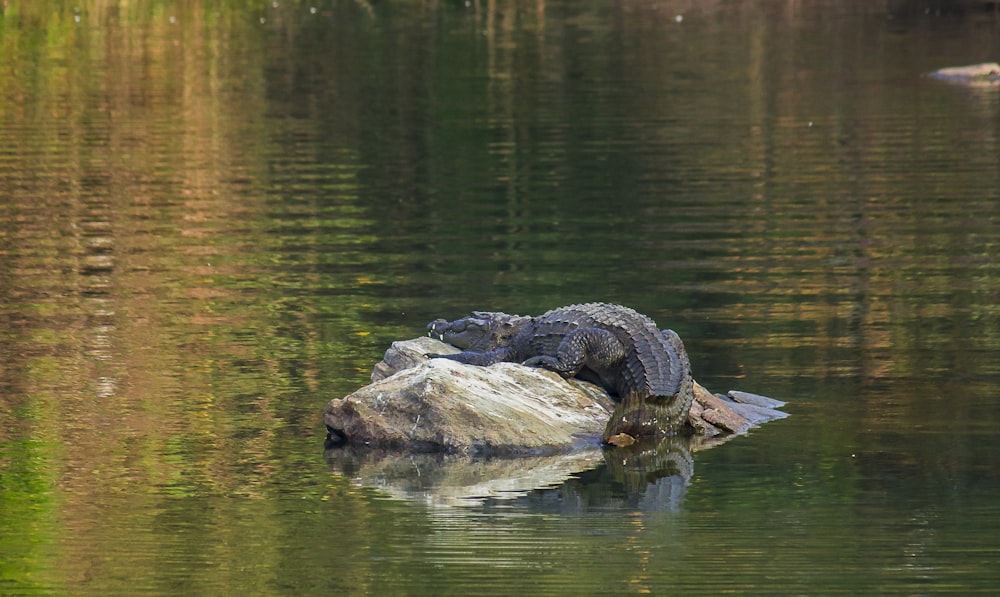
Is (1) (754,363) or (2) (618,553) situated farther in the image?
(1) (754,363)

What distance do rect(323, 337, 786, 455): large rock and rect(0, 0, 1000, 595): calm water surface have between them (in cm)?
31

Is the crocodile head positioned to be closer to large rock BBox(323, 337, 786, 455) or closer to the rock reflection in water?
large rock BBox(323, 337, 786, 455)

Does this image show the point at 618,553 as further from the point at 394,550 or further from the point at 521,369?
the point at 521,369

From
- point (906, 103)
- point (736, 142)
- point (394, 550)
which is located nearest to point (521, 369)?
point (394, 550)

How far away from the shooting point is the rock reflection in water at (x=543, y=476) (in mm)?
10633

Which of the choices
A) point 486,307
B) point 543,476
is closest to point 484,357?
point 543,476

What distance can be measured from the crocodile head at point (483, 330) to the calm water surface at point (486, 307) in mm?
1102

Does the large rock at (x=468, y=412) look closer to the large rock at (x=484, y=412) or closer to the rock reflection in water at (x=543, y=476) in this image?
the large rock at (x=484, y=412)

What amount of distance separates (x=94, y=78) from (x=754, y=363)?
117 feet

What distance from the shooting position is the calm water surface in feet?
31.2

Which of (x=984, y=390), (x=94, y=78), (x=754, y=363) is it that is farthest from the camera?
(x=94, y=78)

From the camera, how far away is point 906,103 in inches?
1471

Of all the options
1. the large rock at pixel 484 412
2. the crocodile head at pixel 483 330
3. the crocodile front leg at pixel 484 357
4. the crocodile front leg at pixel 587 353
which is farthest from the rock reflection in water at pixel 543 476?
the crocodile head at pixel 483 330

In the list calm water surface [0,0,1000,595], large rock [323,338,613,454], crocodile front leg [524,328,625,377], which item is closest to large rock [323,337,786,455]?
large rock [323,338,613,454]
